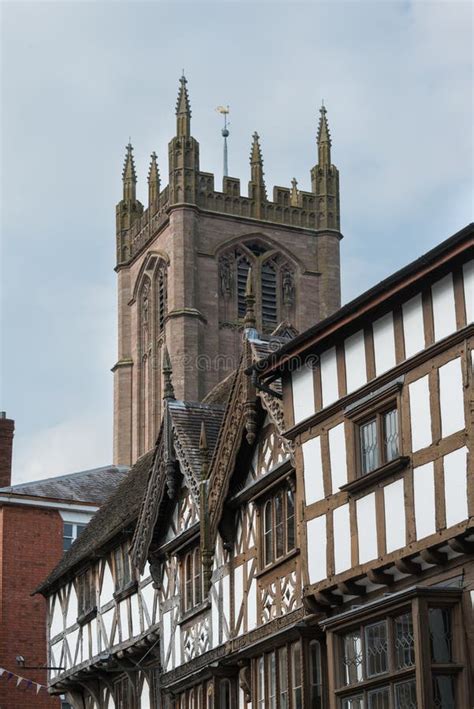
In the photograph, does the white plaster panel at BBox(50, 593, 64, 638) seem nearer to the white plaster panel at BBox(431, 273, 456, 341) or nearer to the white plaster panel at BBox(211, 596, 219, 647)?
the white plaster panel at BBox(211, 596, 219, 647)

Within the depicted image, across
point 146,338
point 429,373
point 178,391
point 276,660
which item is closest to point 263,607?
point 276,660

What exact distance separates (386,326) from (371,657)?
157 inches

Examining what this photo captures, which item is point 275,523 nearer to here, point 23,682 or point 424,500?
point 424,500

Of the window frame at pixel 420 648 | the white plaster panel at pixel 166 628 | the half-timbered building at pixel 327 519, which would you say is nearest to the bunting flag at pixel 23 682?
the half-timbered building at pixel 327 519

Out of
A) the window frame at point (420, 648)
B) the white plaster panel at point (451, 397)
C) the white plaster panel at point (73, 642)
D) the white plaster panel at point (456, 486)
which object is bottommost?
the window frame at point (420, 648)

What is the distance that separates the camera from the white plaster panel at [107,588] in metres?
30.0

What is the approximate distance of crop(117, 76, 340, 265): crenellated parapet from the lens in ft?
265

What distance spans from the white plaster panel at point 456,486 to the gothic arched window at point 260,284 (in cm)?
6022

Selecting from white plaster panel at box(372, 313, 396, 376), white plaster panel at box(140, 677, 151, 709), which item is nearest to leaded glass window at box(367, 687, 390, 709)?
white plaster panel at box(372, 313, 396, 376)

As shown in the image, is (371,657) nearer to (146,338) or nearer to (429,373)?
(429,373)

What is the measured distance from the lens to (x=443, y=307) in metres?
17.8

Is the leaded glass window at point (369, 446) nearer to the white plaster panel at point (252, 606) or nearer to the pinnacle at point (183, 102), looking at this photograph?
the white plaster panel at point (252, 606)

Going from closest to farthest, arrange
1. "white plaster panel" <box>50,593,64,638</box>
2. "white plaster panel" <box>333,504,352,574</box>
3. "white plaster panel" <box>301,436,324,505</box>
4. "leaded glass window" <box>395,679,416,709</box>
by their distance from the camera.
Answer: "leaded glass window" <box>395,679,416,709</box> → "white plaster panel" <box>333,504,352,574</box> → "white plaster panel" <box>301,436,324,505</box> → "white plaster panel" <box>50,593,64,638</box>

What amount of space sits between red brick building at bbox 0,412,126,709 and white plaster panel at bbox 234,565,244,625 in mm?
15325
